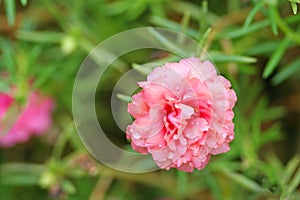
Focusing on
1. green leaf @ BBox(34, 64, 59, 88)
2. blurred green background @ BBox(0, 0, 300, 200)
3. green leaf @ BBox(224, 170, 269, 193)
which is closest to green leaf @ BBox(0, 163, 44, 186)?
blurred green background @ BBox(0, 0, 300, 200)

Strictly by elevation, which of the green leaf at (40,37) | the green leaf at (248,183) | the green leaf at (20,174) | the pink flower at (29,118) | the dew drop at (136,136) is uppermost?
the dew drop at (136,136)

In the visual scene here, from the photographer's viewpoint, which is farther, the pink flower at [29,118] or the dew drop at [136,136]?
the pink flower at [29,118]

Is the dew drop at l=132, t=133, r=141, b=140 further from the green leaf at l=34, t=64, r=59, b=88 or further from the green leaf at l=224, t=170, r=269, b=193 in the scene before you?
the green leaf at l=34, t=64, r=59, b=88

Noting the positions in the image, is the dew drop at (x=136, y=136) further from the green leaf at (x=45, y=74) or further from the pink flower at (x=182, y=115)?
the green leaf at (x=45, y=74)

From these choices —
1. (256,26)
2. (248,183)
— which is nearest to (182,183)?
(248,183)

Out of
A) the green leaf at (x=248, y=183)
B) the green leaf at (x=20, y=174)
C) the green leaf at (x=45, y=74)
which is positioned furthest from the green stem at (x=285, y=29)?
the green leaf at (x=20, y=174)

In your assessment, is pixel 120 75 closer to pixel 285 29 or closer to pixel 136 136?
pixel 285 29
